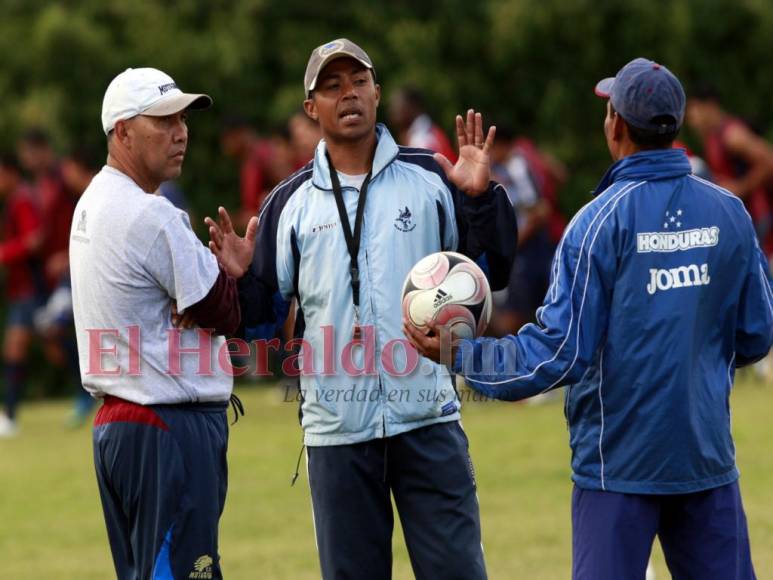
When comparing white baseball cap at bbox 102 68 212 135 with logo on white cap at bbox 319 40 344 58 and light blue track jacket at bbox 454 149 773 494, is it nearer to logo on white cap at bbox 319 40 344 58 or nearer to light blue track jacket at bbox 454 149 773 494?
logo on white cap at bbox 319 40 344 58

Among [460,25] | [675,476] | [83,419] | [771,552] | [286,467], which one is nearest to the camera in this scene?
[675,476]

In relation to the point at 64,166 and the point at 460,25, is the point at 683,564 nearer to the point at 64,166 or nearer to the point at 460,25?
the point at 64,166

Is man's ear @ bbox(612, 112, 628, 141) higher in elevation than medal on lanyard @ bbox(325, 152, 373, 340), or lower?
higher

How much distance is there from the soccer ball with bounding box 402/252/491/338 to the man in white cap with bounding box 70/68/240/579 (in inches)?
31.9

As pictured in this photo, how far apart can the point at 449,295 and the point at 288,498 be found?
5.12 m

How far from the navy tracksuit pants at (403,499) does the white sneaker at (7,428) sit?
8800mm

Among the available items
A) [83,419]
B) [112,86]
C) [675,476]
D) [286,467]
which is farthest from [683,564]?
[83,419]

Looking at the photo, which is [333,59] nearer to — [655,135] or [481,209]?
[481,209]

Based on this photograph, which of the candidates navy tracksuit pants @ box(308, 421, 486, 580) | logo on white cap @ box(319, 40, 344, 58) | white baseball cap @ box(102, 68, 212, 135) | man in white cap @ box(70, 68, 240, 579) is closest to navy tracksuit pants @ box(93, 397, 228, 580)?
man in white cap @ box(70, 68, 240, 579)

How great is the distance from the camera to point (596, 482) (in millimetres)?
4910

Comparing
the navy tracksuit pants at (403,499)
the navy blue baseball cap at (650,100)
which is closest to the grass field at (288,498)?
the navy tracksuit pants at (403,499)

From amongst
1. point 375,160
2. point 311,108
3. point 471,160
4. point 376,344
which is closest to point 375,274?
point 376,344

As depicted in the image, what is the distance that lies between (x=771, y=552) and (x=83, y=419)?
8155 millimetres

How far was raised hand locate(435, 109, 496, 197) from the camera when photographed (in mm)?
5652
